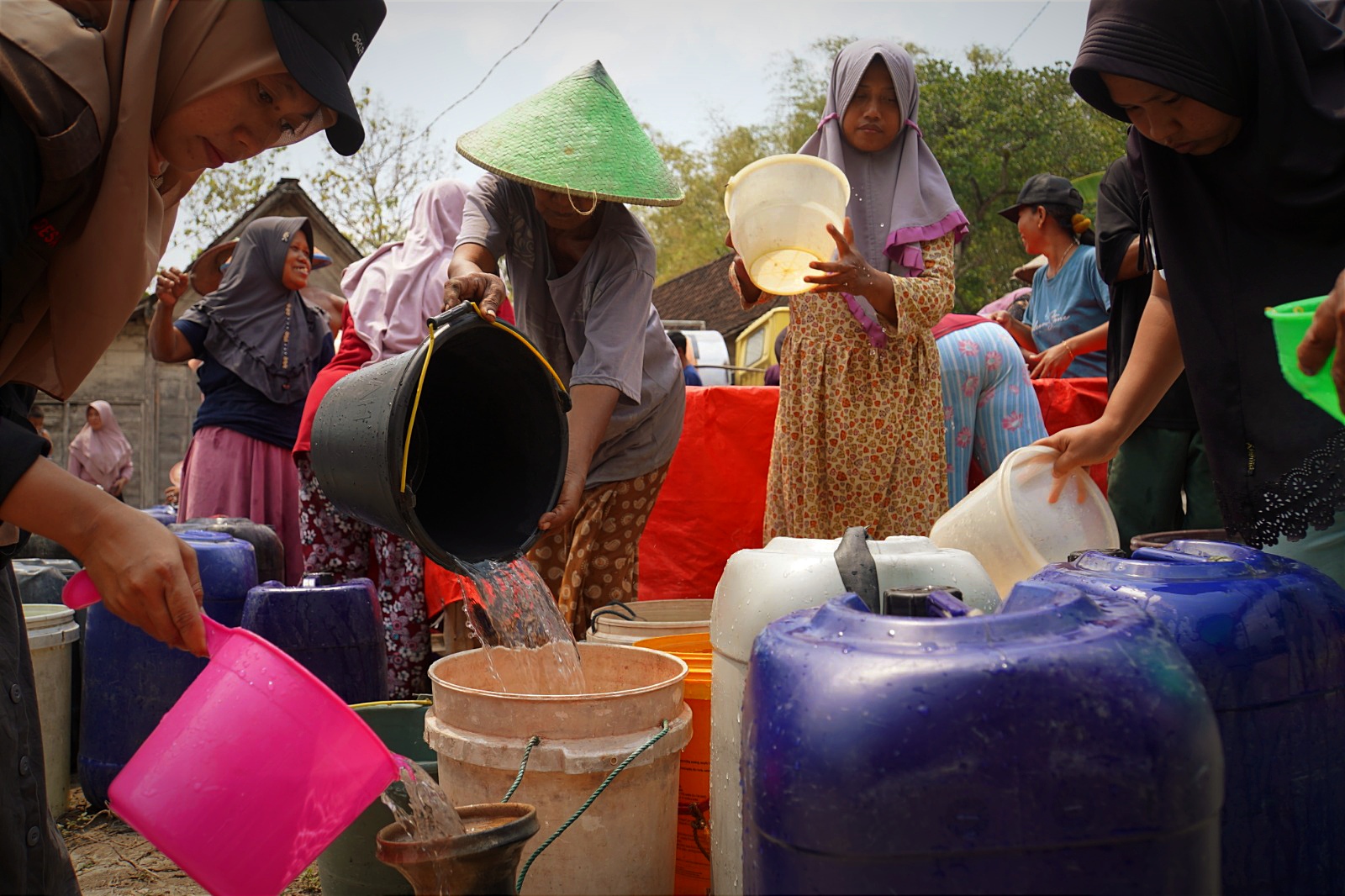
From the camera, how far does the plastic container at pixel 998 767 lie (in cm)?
106

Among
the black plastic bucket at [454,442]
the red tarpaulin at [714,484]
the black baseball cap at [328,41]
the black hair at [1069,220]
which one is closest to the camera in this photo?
the black baseball cap at [328,41]

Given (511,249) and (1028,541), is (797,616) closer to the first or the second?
(1028,541)

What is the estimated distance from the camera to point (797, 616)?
4.53ft

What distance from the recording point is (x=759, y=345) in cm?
1886

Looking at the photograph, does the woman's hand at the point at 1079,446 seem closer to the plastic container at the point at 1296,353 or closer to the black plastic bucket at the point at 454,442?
the plastic container at the point at 1296,353

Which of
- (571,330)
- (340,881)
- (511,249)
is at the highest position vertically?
(511,249)

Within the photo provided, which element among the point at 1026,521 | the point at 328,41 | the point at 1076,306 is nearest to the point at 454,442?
the point at 328,41

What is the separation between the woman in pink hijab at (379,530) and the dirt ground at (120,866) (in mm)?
908

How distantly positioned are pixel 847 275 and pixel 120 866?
2479mm

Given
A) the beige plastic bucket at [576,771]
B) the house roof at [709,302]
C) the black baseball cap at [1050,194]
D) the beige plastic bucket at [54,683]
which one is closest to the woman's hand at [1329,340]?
the beige plastic bucket at [576,771]

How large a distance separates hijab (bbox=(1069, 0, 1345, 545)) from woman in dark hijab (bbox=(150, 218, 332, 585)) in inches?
146

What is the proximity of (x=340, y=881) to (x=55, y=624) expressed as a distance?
1541mm

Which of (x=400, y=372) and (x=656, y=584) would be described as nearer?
(x=400, y=372)

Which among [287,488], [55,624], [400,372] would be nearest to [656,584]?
[287,488]
